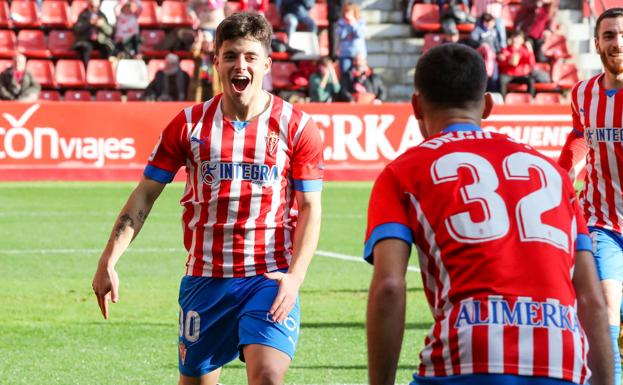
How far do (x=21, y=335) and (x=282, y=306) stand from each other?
15.4 ft

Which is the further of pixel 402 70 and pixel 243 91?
pixel 402 70

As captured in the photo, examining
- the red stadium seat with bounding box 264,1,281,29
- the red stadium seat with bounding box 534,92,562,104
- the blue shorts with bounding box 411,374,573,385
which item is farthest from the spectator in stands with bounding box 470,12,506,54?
the blue shorts with bounding box 411,374,573,385

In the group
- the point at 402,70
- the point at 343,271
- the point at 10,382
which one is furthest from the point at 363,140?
the point at 10,382

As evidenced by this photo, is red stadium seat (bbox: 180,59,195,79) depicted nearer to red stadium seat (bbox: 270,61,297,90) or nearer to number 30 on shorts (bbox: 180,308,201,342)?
red stadium seat (bbox: 270,61,297,90)

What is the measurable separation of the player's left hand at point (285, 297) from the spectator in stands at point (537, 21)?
22377 mm

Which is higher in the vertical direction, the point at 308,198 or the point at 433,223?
the point at 433,223

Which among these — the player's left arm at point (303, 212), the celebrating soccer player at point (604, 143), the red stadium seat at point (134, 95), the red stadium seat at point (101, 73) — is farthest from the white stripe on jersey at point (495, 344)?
the red stadium seat at point (101, 73)

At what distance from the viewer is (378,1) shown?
95.6 feet

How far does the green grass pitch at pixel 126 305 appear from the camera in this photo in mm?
8516

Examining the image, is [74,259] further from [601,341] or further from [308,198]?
[601,341]

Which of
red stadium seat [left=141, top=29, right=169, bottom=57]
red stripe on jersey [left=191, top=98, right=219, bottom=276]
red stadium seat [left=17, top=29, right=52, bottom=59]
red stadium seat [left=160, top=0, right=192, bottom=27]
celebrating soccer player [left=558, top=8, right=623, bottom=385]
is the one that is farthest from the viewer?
red stadium seat [left=160, top=0, right=192, bottom=27]

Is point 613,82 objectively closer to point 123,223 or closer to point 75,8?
point 123,223

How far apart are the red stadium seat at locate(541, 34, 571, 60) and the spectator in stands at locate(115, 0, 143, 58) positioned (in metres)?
8.81

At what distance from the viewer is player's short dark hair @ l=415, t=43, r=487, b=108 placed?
12.4ft
